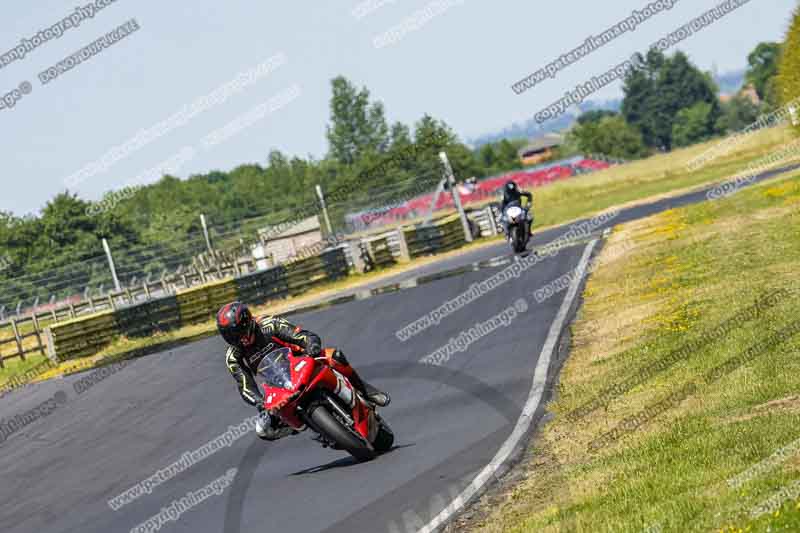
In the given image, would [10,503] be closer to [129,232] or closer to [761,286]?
[761,286]

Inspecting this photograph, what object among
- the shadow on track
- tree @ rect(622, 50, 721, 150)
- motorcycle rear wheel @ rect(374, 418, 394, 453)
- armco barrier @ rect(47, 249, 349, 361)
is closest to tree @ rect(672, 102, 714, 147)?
tree @ rect(622, 50, 721, 150)

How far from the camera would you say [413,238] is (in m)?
37.5

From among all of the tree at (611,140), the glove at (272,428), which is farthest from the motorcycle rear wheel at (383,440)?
the tree at (611,140)

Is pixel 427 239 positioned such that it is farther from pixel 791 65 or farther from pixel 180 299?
pixel 791 65

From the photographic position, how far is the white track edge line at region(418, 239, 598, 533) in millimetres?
7418

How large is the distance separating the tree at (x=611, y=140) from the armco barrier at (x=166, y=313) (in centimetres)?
11476

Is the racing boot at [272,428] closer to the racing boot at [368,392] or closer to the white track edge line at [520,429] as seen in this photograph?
the racing boot at [368,392]

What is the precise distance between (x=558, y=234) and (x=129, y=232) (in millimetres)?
29552

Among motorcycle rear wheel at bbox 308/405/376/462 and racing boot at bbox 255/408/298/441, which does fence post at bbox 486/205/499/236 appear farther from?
motorcycle rear wheel at bbox 308/405/376/462

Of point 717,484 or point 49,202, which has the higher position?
point 49,202

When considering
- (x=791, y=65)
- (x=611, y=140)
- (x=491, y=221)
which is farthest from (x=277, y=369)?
(x=611, y=140)

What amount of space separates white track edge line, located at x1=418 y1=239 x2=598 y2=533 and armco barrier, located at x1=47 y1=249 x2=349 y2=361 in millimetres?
14683

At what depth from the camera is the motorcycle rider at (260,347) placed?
376 inches

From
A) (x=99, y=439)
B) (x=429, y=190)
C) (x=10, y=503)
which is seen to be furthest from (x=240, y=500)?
(x=429, y=190)
